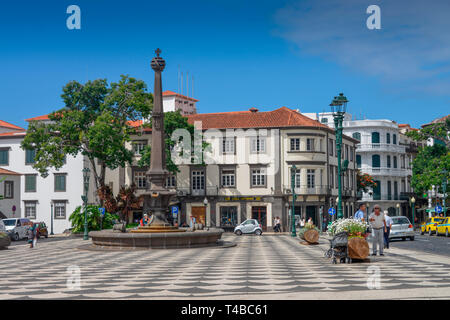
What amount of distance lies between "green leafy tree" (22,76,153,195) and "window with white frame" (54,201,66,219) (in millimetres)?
9776

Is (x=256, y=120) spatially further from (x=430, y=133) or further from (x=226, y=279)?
(x=226, y=279)

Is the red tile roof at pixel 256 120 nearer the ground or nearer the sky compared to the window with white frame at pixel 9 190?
nearer the sky

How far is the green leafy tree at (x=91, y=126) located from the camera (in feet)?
159

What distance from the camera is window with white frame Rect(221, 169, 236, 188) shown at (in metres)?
58.6

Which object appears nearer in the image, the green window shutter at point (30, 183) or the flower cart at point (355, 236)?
the flower cart at point (355, 236)

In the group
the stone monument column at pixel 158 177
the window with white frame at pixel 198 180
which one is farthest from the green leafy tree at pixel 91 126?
the stone monument column at pixel 158 177

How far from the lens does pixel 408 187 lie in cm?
8206

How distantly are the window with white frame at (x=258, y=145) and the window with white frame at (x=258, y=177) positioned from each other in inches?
72.7

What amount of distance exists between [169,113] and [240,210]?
11493 millimetres

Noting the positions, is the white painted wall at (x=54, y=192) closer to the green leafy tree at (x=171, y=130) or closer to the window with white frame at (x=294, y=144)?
the green leafy tree at (x=171, y=130)

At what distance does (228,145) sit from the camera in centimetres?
5866

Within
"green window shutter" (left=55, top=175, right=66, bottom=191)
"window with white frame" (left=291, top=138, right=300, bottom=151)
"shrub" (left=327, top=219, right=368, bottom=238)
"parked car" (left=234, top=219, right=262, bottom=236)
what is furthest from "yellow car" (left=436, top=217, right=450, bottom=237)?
"green window shutter" (left=55, top=175, right=66, bottom=191)

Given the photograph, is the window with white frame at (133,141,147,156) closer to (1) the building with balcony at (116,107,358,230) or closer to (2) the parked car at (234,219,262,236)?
(1) the building with balcony at (116,107,358,230)
